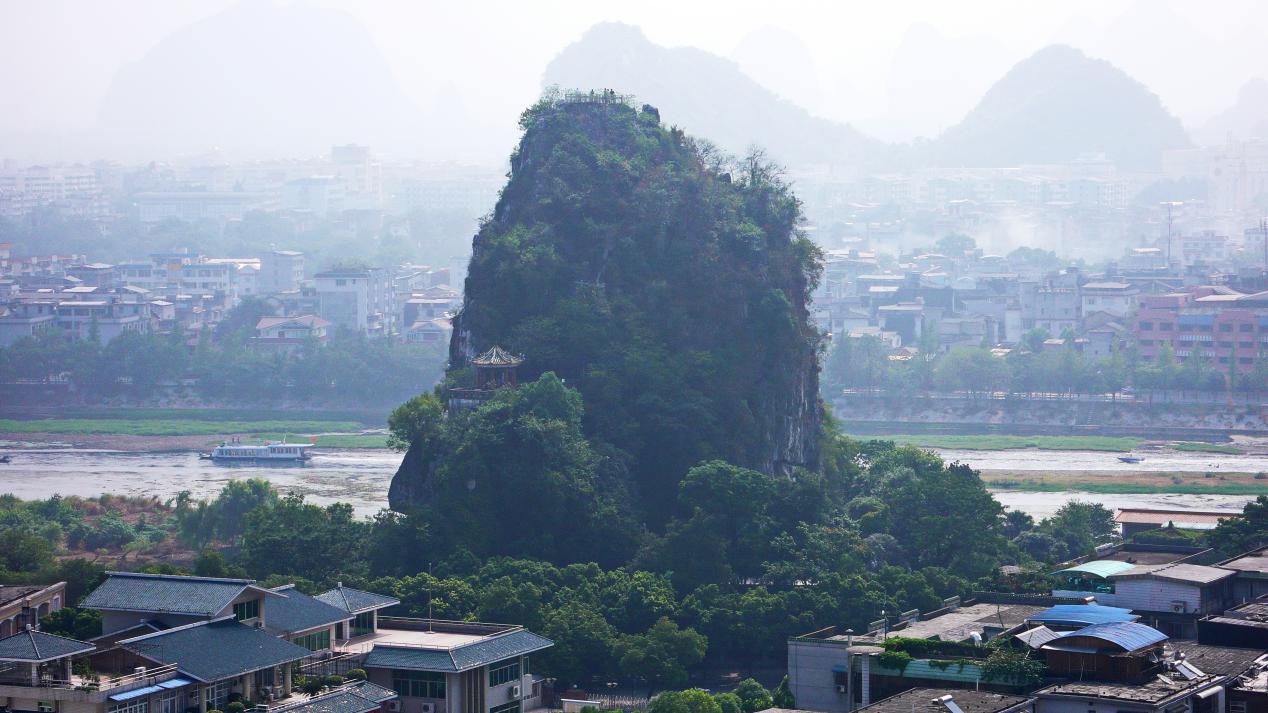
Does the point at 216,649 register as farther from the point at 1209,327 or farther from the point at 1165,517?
the point at 1209,327

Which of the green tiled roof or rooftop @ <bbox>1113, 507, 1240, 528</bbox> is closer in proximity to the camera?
the green tiled roof

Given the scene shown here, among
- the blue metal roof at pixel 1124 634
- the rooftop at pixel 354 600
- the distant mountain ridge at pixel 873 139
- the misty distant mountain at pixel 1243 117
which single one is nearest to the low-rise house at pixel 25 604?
the rooftop at pixel 354 600

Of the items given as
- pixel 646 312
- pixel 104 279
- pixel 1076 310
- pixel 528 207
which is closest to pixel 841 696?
pixel 646 312

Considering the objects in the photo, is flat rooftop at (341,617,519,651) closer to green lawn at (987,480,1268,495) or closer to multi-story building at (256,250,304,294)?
green lawn at (987,480,1268,495)

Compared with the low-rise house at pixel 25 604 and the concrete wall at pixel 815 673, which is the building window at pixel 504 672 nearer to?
the concrete wall at pixel 815 673

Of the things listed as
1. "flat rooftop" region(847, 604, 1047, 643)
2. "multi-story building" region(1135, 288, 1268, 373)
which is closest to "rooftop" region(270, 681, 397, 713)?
"flat rooftop" region(847, 604, 1047, 643)

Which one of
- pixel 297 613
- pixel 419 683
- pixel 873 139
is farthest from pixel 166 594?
pixel 873 139
